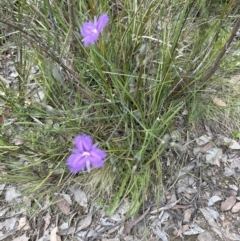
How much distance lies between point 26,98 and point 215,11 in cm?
113

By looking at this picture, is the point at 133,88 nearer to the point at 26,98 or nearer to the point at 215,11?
the point at 26,98

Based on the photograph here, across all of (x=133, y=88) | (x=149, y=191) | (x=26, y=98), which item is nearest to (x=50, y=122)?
(x=26, y=98)

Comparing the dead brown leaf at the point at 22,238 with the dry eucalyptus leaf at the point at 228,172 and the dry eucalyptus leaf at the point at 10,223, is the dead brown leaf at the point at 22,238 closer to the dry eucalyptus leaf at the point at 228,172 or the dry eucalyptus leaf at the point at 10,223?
the dry eucalyptus leaf at the point at 10,223

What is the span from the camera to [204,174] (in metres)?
1.78

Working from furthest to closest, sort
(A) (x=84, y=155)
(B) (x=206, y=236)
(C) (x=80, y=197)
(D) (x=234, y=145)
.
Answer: (D) (x=234, y=145)
(C) (x=80, y=197)
(B) (x=206, y=236)
(A) (x=84, y=155)

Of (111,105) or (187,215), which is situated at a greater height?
(111,105)

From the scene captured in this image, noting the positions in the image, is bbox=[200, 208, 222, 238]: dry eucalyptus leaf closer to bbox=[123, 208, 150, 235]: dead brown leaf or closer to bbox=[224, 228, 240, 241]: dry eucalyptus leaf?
bbox=[224, 228, 240, 241]: dry eucalyptus leaf

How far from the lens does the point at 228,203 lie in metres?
1.72

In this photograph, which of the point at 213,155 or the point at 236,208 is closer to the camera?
the point at 236,208

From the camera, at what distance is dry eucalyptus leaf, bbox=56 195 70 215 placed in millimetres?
1729

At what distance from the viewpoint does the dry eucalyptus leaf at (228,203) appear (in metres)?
1.71

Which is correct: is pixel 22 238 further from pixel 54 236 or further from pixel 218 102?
pixel 218 102

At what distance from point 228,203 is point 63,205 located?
2.42 feet

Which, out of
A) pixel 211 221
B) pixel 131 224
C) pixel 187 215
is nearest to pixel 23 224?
pixel 131 224
